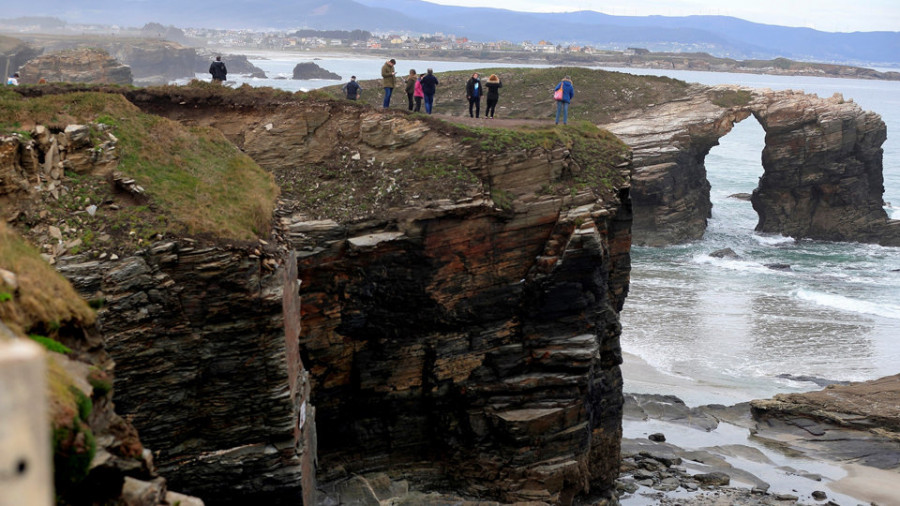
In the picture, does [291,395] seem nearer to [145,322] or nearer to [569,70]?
[145,322]

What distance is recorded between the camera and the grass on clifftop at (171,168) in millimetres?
16859

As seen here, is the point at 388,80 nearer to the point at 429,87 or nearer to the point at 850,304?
the point at 429,87

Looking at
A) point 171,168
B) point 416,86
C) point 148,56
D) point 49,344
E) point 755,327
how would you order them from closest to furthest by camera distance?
point 49,344
point 171,168
point 416,86
point 755,327
point 148,56

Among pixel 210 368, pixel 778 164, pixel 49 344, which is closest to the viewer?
pixel 49 344

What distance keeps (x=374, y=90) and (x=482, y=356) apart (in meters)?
37.5

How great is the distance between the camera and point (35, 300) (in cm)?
892

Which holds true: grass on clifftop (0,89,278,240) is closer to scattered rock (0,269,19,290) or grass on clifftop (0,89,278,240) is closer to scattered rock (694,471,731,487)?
scattered rock (0,269,19,290)

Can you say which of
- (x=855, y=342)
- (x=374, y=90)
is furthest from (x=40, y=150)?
(x=374, y=90)

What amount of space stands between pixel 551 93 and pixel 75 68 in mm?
50707

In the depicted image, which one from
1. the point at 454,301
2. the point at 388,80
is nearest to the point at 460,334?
the point at 454,301

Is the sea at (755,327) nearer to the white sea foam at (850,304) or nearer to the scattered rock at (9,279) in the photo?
the white sea foam at (850,304)

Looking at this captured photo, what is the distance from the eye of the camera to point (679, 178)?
2178 inches

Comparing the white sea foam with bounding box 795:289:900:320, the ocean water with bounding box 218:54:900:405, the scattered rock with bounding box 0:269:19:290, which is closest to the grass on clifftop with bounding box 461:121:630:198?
the ocean water with bounding box 218:54:900:405

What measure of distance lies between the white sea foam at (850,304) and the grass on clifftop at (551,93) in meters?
18.5
